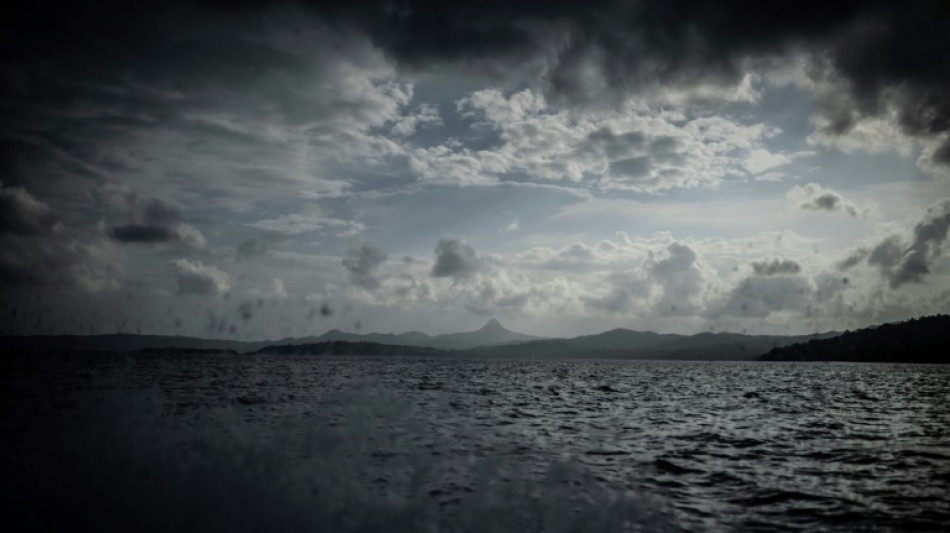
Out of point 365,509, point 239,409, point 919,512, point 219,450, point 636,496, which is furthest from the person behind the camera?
point 239,409

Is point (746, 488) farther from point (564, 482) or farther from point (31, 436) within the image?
point (31, 436)

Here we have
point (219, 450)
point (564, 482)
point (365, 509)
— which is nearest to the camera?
point (365, 509)

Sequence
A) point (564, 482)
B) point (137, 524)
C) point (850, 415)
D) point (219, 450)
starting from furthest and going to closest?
point (850, 415)
point (219, 450)
point (564, 482)
point (137, 524)

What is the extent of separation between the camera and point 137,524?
31.9ft

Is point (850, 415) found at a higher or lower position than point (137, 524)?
lower

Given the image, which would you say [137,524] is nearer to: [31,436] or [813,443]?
[31,436]

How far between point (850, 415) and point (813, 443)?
15.5 meters

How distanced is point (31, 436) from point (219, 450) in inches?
324

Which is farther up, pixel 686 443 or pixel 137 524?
pixel 137 524

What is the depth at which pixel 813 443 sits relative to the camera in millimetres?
23188

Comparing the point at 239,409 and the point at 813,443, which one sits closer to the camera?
the point at 813,443

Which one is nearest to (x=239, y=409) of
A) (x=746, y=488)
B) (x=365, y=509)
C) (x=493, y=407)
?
(x=493, y=407)

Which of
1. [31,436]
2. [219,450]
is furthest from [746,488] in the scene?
[31,436]

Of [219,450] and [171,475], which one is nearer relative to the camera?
[171,475]
